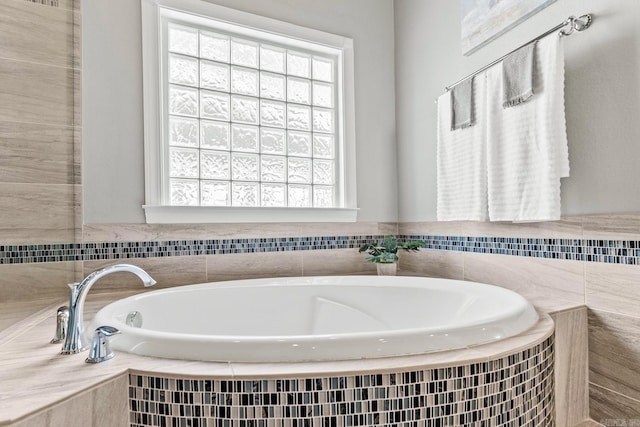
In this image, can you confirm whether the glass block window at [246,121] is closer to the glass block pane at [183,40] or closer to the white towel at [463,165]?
the glass block pane at [183,40]

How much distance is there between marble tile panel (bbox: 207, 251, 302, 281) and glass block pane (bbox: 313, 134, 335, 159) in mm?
676

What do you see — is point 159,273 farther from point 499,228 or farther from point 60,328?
point 499,228

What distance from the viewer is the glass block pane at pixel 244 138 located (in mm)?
2350

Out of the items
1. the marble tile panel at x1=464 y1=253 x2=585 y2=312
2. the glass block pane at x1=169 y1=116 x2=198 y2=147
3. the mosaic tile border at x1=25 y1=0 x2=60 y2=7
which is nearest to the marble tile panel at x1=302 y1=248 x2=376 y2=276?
the marble tile panel at x1=464 y1=253 x2=585 y2=312

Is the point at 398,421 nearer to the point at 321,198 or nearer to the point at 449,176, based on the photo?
the point at 449,176

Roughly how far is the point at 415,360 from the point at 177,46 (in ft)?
6.82

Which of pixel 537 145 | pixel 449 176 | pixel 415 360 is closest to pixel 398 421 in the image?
pixel 415 360

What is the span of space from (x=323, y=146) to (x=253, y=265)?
916 mm

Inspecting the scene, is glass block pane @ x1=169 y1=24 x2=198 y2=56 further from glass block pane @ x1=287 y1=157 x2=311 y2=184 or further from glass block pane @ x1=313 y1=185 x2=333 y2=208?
glass block pane @ x1=313 y1=185 x2=333 y2=208

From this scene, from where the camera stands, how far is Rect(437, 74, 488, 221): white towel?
75.2 inches

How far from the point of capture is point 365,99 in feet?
8.71

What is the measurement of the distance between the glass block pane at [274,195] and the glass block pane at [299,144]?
234mm

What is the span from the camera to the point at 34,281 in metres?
1.79

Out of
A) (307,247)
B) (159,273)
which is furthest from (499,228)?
(159,273)
